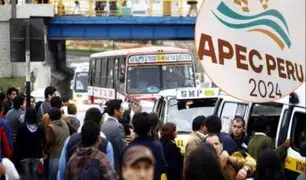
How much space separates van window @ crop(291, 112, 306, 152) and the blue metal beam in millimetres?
38610

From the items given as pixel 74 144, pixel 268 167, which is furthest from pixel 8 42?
pixel 268 167

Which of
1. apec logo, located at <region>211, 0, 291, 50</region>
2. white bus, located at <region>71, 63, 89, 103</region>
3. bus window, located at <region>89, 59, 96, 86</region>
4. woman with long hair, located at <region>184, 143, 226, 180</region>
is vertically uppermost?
apec logo, located at <region>211, 0, 291, 50</region>

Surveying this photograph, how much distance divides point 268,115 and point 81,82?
31649 millimetres

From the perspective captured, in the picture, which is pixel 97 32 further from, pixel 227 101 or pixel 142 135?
pixel 142 135

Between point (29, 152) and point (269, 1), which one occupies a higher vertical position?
point (269, 1)

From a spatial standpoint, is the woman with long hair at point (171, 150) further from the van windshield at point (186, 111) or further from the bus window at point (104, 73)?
the bus window at point (104, 73)

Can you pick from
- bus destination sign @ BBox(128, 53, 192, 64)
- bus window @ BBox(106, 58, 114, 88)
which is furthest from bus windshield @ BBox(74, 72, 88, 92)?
bus destination sign @ BBox(128, 53, 192, 64)

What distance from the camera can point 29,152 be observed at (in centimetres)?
1326

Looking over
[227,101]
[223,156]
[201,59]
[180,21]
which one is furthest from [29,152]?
[180,21]

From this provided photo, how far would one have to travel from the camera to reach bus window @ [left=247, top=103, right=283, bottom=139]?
37.5 feet

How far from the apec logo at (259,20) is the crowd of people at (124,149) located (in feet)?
3.19

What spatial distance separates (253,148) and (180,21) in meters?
38.7

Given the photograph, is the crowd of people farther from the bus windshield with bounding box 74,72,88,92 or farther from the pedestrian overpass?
the pedestrian overpass

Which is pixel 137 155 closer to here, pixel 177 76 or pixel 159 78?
pixel 159 78
